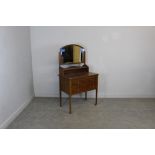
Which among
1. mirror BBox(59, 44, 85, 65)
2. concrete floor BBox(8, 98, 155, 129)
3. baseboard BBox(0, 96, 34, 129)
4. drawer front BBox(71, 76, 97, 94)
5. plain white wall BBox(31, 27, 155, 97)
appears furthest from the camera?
plain white wall BBox(31, 27, 155, 97)

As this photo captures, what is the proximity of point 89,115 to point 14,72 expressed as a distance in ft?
4.97

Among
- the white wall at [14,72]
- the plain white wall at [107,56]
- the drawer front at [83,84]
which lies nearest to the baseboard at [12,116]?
the white wall at [14,72]

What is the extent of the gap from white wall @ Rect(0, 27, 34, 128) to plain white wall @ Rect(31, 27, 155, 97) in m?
0.28

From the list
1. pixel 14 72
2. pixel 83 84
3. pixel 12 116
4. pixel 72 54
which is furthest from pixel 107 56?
pixel 12 116

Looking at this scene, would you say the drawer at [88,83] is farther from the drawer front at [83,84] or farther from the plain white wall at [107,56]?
the plain white wall at [107,56]

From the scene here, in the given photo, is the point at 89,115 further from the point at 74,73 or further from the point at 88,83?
the point at 74,73

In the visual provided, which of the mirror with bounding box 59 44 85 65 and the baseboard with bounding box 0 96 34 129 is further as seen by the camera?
the mirror with bounding box 59 44 85 65

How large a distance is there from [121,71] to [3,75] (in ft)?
8.05

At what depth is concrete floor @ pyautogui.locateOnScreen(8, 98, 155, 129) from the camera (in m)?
2.68

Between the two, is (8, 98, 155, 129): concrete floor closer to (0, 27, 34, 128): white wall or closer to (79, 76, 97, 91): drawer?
(0, 27, 34, 128): white wall

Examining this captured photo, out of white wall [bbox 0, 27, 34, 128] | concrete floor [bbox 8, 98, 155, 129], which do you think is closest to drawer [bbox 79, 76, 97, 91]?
concrete floor [bbox 8, 98, 155, 129]

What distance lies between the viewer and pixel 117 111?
3229mm

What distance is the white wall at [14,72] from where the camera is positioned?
8.31 feet
